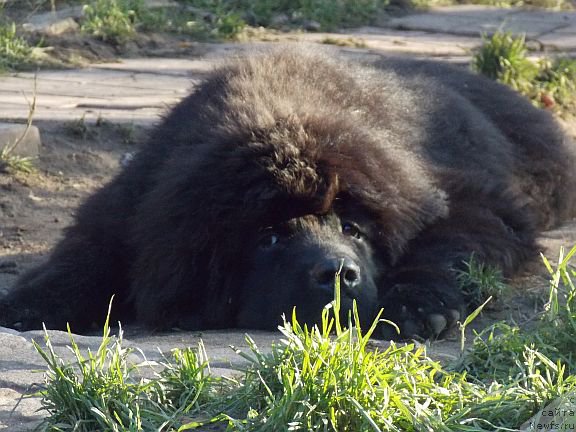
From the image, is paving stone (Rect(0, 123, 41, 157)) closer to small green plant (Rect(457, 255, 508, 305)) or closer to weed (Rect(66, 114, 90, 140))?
weed (Rect(66, 114, 90, 140))

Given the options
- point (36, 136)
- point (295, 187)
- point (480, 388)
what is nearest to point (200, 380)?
point (480, 388)

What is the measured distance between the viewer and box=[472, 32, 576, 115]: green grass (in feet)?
28.6

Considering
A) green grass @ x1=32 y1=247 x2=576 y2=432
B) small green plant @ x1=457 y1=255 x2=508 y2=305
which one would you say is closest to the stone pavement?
green grass @ x1=32 y1=247 x2=576 y2=432

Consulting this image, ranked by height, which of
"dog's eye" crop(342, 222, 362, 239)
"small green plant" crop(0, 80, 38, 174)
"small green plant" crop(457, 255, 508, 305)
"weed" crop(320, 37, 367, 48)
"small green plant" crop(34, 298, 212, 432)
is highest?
"small green plant" crop(34, 298, 212, 432)

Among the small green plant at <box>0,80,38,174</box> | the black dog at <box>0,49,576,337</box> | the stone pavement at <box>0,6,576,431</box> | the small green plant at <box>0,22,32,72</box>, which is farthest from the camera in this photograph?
the small green plant at <box>0,22,32,72</box>

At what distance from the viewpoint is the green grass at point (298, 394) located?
2582 mm

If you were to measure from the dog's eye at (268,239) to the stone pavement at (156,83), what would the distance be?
39cm

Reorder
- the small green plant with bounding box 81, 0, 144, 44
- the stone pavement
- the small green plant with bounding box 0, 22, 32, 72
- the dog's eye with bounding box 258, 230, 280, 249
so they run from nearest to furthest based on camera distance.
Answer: the stone pavement < the dog's eye with bounding box 258, 230, 280, 249 < the small green plant with bounding box 0, 22, 32, 72 < the small green plant with bounding box 81, 0, 144, 44

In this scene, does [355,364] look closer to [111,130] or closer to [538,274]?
[538,274]

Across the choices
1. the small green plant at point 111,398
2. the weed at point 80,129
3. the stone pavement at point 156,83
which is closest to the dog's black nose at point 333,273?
the stone pavement at point 156,83

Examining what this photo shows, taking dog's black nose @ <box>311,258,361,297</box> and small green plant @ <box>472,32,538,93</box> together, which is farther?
small green plant @ <box>472,32,538,93</box>

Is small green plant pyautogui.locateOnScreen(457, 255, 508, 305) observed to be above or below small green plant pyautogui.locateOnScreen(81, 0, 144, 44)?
below

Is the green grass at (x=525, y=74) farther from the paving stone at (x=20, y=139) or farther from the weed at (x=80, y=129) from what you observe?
the paving stone at (x=20, y=139)

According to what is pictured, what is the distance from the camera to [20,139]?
6.91 metres
